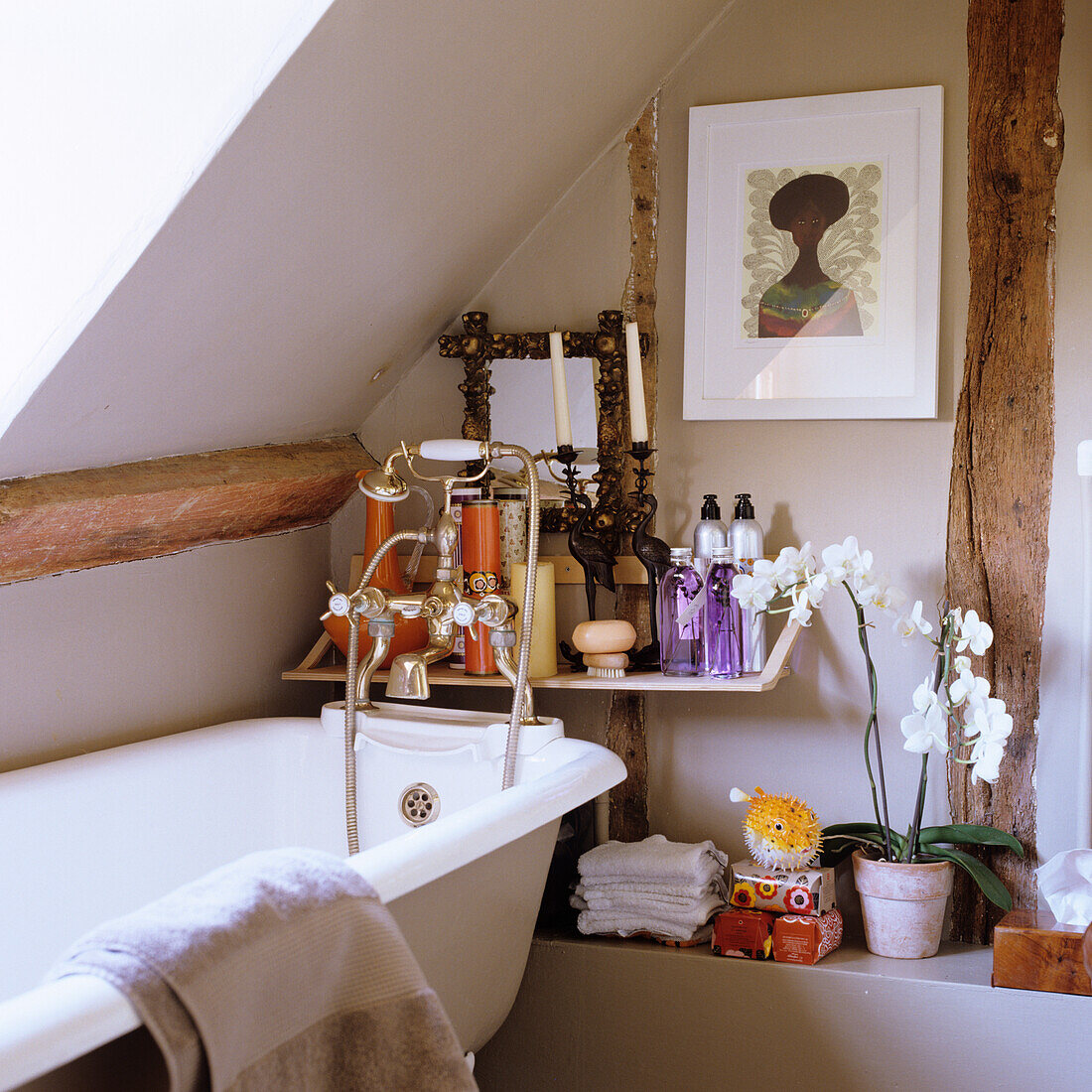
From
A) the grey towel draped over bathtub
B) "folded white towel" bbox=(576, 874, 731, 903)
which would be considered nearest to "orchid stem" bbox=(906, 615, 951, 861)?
"folded white towel" bbox=(576, 874, 731, 903)

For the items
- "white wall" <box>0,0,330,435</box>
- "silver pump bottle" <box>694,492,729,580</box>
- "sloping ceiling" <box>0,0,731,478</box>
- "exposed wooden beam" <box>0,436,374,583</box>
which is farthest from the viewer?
"silver pump bottle" <box>694,492,729,580</box>

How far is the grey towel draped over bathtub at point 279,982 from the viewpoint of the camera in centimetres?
82

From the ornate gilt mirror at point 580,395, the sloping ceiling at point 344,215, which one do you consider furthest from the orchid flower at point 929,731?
the sloping ceiling at point 344,215

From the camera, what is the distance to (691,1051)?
1.82 m

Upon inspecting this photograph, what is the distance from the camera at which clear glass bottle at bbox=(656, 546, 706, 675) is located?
6.43 ft

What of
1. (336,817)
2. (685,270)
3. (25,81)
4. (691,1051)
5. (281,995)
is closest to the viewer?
(281,995)

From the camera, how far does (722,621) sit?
6.40 feet

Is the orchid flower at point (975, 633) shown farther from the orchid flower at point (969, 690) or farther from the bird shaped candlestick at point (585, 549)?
the bird shaped candlestick at point (585, 549)

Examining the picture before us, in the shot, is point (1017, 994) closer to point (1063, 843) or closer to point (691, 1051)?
point (1063, 843)

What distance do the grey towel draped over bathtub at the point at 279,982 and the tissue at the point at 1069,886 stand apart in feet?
3.82

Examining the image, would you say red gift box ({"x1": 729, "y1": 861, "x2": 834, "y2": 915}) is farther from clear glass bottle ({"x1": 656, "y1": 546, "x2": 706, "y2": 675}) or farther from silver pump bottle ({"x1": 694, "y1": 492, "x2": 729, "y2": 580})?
silver pump bottle ({"x1": 694, "y1": 492, "x2": 729, "y2": 580})

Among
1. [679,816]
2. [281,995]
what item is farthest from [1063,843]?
[281,995]

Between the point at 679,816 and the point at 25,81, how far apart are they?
1634mm

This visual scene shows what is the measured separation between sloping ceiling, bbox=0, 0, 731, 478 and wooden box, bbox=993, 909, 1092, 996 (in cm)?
146
